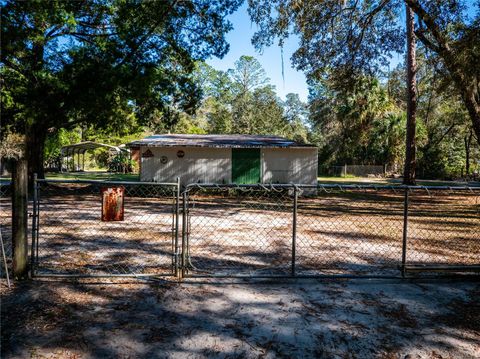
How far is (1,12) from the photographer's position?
12711mm

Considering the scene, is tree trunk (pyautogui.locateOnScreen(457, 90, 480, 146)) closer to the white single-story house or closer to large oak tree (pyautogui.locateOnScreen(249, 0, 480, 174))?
large oak tree (pyautogui.locateOnScreen(249, 0, 480, 174))

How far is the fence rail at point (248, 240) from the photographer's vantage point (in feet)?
16.2

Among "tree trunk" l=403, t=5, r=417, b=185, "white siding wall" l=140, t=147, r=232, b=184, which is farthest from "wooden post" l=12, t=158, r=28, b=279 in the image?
"tree trunk" l=403, t=5, r=417, b=185

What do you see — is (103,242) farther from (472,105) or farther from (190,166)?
(472,105)

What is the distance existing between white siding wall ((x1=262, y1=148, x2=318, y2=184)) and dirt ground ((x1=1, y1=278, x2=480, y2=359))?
1393 centimetres

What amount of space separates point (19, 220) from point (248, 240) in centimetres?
427

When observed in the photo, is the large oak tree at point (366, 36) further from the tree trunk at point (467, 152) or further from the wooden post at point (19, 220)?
the tree trunk at point (467, 152)

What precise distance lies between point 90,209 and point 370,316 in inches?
400

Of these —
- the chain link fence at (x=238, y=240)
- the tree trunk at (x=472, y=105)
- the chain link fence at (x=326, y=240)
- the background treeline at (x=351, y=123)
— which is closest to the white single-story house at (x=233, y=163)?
the chain link fence at (x=238, y=240)

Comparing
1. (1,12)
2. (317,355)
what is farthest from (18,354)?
(1,12)

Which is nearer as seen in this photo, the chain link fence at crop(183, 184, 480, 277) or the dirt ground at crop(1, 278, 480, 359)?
the dirt ground at crop(1, 278, 480, 359)

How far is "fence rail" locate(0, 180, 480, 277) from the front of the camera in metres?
4.94

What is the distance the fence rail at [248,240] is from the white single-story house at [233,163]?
6317mm

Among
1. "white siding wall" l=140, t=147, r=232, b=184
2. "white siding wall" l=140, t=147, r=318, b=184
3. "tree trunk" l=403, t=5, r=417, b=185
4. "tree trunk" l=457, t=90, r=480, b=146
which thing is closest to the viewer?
"tree trunk" l=457, t=90, r=480, b=146
